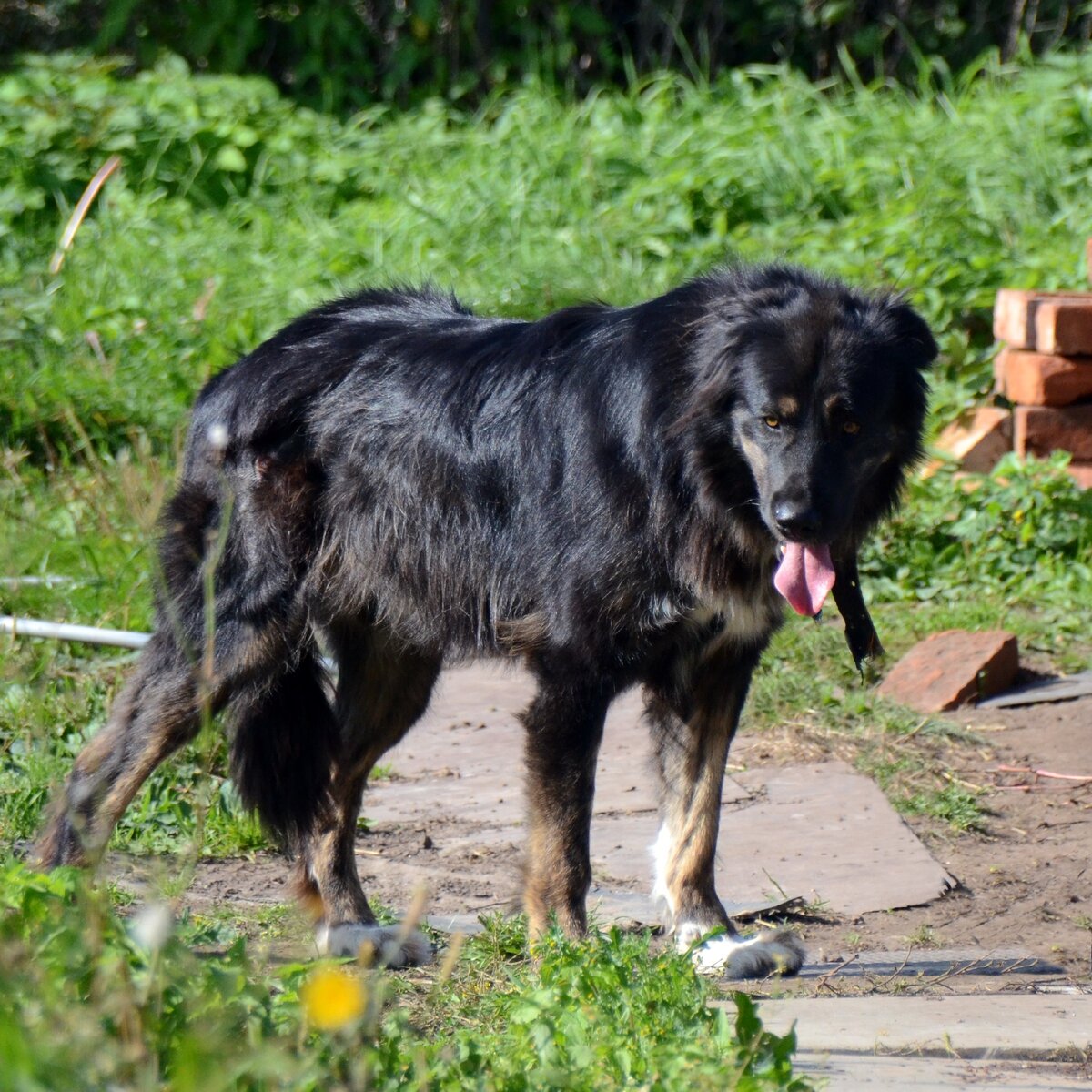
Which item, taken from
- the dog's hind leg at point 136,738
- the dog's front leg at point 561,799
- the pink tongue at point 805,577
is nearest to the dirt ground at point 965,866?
the dog's front leg at point 561,799

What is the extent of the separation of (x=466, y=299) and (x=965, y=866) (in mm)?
4481

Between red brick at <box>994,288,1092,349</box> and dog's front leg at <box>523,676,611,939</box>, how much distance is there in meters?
3.99

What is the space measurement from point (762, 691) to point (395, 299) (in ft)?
7.03

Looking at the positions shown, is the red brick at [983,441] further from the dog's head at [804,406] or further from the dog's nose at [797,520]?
the dog's nose at [797,520]

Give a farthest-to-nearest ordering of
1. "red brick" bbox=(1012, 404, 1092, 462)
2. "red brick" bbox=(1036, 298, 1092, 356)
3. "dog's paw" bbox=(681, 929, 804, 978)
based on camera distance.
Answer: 1. "red brick" bbox=(1012, 404, 1092, 462)
2. "red brick" bbox=(1036, 298, 1092, 356)
3. "dog's paw" bbox=(681, 929, 804, 978)

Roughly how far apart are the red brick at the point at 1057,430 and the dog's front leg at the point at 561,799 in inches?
155

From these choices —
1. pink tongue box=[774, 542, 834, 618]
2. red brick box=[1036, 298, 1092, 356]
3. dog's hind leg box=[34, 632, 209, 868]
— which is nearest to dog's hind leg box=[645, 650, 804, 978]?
pink tongue box=[774, 542, 834, 618]

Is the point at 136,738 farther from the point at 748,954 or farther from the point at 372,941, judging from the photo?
the point at 748,954

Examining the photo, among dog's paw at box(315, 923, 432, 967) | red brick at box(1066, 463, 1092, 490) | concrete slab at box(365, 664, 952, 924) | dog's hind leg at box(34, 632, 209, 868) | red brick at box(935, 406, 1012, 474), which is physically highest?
dog's hind leg at box(34, 632, 209, 868)

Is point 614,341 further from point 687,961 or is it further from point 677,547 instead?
point 687,961

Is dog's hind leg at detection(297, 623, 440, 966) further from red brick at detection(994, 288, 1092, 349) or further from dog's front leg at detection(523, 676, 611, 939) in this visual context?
red brick at detection(994, 288, 1092, 349)

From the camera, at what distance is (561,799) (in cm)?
365

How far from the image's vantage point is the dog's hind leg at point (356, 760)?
156 inches

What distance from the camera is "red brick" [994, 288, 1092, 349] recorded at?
6.75 meters
